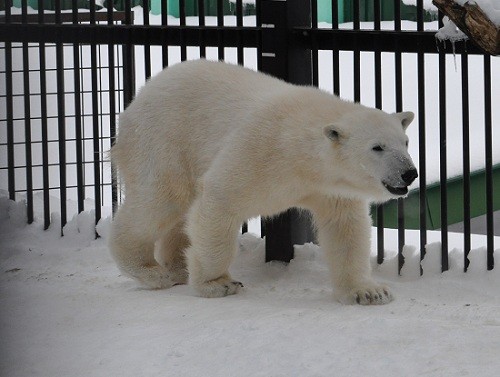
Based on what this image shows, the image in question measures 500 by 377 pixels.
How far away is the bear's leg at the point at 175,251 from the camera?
5.44 m

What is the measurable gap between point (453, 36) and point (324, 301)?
146 cm

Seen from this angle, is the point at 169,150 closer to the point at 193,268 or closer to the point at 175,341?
the point at 193,268

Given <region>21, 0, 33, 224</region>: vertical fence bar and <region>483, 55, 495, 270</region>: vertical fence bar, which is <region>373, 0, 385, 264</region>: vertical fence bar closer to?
<region>483, 55, 495, 270</region>: vertical fence bar

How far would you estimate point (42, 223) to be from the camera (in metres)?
6.57

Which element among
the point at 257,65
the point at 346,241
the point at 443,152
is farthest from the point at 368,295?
A: the point at 257,65

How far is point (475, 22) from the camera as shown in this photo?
3.81 m

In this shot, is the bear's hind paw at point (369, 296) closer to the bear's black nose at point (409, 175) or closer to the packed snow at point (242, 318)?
the packed snow at point (242, 318)

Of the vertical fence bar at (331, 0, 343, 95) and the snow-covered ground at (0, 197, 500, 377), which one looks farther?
the vertical fence bar at (331, 0, 343, 95)

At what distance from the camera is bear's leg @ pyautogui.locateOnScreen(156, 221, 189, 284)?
5438 mm

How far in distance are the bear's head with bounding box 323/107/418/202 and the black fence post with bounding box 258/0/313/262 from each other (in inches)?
41.3

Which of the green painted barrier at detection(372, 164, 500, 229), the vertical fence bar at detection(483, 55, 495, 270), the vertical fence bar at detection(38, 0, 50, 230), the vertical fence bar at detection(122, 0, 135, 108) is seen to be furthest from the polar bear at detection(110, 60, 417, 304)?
the green painted barrier at detection(372, 164, 500, 229)

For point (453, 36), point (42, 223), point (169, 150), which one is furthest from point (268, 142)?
point (42, 223)

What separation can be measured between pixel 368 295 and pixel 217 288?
0.74m

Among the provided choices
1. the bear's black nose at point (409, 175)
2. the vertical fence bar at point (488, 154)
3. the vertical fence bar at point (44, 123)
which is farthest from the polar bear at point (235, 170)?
the vertical fence bar at point (44, 123)
